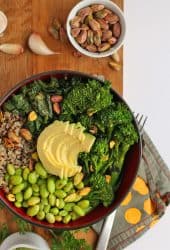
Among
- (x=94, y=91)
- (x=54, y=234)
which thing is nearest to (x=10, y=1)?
(x=94, y=91)

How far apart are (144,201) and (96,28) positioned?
454mm

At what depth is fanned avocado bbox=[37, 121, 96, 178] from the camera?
1375 millimetres

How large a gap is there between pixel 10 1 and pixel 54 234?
0.58 metres

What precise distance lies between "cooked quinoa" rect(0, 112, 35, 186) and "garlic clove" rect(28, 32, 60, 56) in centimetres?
19

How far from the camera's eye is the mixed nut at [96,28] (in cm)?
151

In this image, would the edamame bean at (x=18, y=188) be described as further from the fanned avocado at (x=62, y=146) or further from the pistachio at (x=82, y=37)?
the pistachio at (x=82, y=37)

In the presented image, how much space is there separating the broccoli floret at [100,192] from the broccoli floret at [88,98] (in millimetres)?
153

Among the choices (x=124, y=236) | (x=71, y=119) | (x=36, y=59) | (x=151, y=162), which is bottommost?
(x=124, y=236)

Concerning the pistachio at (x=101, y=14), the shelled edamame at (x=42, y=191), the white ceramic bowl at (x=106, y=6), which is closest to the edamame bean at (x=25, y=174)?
the shelled edamame at (x=42, y=191)

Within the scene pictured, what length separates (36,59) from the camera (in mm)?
1517

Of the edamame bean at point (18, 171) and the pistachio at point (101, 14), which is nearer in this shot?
the edamame bean at point (18, 171)

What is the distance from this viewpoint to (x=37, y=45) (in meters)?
1.49

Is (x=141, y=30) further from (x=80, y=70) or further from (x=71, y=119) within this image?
(x=71, y=119)

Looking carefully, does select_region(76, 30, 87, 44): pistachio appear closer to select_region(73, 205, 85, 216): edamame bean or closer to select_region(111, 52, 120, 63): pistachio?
select_region(111, 52, 120, 63): pistachio
